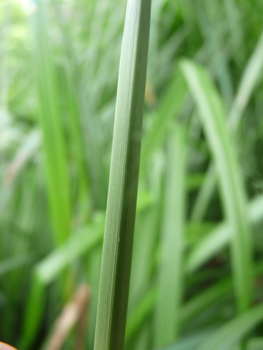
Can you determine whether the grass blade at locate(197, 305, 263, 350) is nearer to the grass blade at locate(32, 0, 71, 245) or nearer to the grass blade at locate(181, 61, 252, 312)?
the grass blade at locate(181, 61, 252, 312)

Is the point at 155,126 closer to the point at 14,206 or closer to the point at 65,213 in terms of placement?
the point at 65,213

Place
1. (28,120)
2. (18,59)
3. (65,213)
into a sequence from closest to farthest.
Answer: (65,213)
(28,120)
(18,59)

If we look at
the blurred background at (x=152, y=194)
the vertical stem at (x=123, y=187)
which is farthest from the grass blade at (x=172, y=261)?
the vertical stem at (x=123, y=187)

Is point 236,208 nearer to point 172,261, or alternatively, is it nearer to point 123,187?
point 172,261

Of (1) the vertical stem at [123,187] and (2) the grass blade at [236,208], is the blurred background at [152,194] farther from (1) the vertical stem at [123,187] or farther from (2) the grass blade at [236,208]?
(1) the vertical stem at [123,187]

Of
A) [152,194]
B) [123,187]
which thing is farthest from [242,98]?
[123,187]

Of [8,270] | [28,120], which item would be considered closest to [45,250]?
[8,270]
